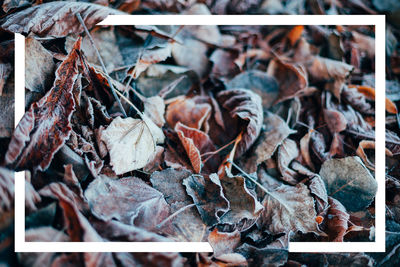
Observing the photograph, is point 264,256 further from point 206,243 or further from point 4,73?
point 4,73

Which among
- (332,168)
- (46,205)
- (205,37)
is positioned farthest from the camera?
(205,37)

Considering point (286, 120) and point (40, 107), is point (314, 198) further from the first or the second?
point (40, 107)

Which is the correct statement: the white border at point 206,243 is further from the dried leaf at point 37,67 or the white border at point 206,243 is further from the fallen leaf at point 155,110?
the fallen leaf at point 155,110

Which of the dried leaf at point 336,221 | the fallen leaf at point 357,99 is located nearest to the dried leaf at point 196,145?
the dried leaf at point 336,221

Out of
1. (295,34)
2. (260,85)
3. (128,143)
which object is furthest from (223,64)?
(128,143)

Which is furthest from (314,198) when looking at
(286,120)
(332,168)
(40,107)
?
(40,107)

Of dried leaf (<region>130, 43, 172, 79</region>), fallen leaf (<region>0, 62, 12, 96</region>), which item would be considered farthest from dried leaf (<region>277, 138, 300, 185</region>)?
fallen leaf (<region>0, 62, 12, 96</region>)
